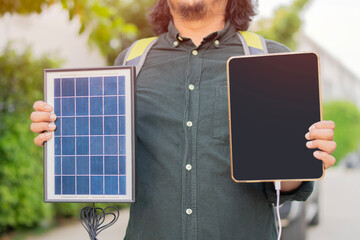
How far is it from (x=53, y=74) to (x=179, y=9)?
673 mm

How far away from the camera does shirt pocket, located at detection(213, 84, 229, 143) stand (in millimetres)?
2041

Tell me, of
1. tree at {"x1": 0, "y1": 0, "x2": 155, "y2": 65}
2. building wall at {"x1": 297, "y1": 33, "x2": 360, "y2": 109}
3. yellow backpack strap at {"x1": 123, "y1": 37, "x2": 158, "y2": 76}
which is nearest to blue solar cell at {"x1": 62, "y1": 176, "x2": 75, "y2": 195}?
yellow backpack strap at {"x1": 123, "y1": 37, "x2": 158, "y2": 76}

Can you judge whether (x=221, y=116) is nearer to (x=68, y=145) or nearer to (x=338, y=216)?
(x=68, y=145)

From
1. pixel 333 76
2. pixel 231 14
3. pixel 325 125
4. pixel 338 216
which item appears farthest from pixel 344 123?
pixel 325 125

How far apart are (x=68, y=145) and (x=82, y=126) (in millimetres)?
103

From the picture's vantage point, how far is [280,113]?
72.5 inches

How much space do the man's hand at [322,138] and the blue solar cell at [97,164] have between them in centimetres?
87

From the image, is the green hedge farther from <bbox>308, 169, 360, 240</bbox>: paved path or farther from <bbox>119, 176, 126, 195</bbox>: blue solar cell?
<bbox>119, 176, 126, 195</bbox>: blue solar cell

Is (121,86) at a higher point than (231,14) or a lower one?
lower

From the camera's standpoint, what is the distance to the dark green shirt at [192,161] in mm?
2006

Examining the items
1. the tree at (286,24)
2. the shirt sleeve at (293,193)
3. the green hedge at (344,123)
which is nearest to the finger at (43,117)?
the shirt sleeve at (293,193)

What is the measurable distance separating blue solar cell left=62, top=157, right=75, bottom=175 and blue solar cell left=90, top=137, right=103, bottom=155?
10 centimetres

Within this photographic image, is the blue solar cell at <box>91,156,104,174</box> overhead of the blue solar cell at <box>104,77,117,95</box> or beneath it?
beneath

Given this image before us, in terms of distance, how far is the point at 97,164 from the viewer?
6.45 feet
